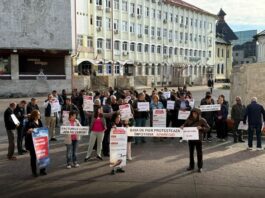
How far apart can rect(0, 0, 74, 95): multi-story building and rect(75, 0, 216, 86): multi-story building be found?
7.35 metres

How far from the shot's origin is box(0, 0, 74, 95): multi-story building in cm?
4481

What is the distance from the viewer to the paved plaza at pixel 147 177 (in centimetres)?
944

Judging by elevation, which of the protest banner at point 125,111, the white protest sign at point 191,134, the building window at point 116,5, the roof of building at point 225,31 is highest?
the roof of building at point 225,31

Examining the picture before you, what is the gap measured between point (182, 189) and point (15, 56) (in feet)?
131

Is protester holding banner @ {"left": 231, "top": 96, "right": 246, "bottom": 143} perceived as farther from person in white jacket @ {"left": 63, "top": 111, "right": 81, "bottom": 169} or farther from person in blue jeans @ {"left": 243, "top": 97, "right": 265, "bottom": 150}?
person in white jacket @ {"left": 63, "top": 111, "right": 81, "bottom": 169}

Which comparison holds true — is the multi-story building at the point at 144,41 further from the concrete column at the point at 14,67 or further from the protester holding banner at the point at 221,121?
the protester holding banner at the point at 221,121

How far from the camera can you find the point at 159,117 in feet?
55.2

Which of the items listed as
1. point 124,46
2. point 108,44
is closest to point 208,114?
point 108,44

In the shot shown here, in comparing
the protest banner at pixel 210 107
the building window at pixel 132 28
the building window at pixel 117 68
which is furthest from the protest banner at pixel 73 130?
the building window at pixel 132 28

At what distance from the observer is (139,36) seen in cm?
6925

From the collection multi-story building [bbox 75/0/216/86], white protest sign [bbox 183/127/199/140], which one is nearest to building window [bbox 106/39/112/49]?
multi-story building [bbox 75/0/216/86]

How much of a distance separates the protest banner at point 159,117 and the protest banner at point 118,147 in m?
5.44

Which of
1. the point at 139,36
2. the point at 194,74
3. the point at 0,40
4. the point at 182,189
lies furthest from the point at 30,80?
the point at 194,74

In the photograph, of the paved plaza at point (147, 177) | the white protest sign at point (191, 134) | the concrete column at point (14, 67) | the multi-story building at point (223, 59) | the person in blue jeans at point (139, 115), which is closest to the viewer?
the paved plaza at point (147, 177)
